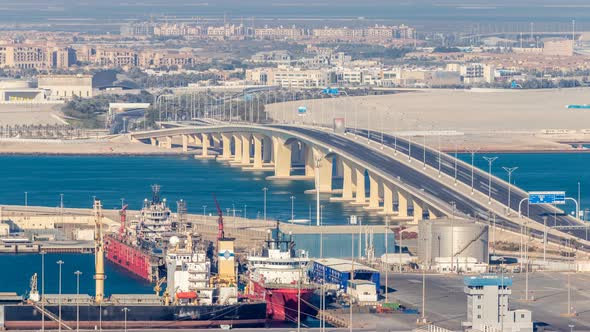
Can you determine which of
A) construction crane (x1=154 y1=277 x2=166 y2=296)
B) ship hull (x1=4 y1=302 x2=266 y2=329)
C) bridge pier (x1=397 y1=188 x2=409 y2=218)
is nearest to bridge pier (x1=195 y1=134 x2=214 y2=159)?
bridge pier (x1=397 y1=188 x2=409 y2=218)

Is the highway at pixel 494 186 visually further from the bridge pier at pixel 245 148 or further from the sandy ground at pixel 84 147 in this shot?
the sandy ground at pixel 84 147

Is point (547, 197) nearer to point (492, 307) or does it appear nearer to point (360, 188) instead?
point (360, 188)

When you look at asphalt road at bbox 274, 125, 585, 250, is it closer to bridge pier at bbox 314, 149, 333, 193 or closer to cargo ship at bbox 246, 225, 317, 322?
bridge pier at bbox 314, 149, 333, 193

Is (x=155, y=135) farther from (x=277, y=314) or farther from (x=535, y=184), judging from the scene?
(x=277, y=314)

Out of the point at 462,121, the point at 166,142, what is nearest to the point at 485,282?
the point at 166,142

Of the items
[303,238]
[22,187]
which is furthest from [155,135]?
[303,238]

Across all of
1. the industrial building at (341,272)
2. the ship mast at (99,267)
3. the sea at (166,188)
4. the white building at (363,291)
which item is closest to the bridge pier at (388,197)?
the sea at (166,188)
